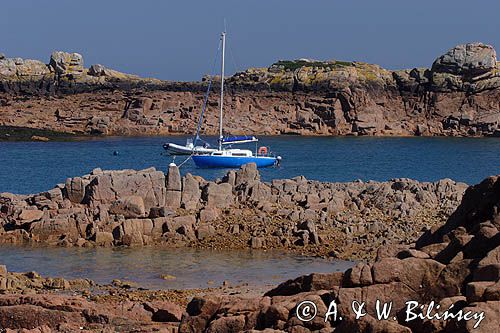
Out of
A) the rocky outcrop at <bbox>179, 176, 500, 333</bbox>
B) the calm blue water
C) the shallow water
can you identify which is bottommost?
the calm blue water

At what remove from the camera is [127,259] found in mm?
24250

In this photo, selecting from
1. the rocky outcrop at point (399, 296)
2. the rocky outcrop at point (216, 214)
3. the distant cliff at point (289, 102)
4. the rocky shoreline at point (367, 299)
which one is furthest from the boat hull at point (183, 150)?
the rocky outcrop at point (399, 296)

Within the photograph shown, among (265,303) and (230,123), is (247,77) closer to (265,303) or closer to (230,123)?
(230,123)

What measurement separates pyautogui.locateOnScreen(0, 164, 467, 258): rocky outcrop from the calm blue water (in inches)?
623

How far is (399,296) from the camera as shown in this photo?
37.2ft

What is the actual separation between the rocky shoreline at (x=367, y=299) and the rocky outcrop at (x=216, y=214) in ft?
34.8

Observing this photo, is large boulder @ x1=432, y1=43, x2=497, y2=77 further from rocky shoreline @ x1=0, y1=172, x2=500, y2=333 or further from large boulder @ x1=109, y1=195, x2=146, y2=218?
rocky shoreline @ x1=0, y1=172, x2=500, y2=333

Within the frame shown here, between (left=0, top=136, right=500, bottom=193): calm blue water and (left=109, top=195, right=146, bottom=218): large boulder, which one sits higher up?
(left=109, top=195, right=146, bottom=218): large boulder

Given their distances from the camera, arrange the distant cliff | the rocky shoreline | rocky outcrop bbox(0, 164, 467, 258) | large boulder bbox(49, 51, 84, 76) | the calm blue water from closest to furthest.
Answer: the rocky shoreline → rocky outcrop bbox(0, 164, 467, 258) → the calm blue water → the distant cliff → large boulder bbox(49, 51, 84, 76)

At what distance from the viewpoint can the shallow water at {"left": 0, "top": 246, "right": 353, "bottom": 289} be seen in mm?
21844

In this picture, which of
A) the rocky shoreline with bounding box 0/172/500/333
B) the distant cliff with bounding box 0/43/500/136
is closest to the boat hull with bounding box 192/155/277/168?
the rocky shoreline with bounding box 0/172/500/333

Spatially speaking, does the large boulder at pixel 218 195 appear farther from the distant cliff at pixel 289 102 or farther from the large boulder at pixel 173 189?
the distant cliff at pixel 289 102

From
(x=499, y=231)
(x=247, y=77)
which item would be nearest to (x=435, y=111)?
(x=247, y=77)

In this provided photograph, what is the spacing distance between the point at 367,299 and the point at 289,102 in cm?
10907
